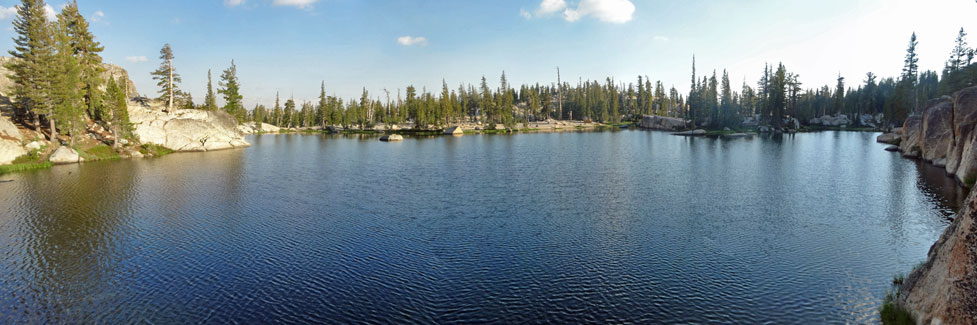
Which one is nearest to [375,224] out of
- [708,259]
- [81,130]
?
[708,259]

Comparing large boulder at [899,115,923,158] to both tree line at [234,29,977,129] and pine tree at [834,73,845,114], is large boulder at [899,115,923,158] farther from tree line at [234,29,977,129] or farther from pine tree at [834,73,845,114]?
pine tree at [834,73,845,114]

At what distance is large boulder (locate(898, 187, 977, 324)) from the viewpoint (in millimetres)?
10562

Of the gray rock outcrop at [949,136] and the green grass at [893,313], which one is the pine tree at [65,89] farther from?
the gray rock outcrop at [949,136]

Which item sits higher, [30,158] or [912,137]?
[912,137]

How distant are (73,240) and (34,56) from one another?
175 ft

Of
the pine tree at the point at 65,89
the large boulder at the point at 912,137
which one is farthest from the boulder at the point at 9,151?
the large boulder at the point at 912,137

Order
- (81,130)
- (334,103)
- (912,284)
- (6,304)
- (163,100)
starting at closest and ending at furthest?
(912,284), (6,304), (81,130), (163,100), (334,103)

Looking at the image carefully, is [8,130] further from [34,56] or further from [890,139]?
[890,139]

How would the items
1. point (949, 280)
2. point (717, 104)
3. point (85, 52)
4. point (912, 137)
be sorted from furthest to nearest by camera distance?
1. point (717, 104)
2. point (85, 52)
3. point (912, 137)
4. point (949, 280)

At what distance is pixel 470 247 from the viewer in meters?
22.2

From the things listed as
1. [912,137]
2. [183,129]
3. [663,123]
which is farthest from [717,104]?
[183,129]

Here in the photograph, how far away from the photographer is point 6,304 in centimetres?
1617

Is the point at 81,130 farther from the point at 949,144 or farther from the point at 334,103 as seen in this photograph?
the point at 334,103

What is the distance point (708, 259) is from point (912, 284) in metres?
7.08
